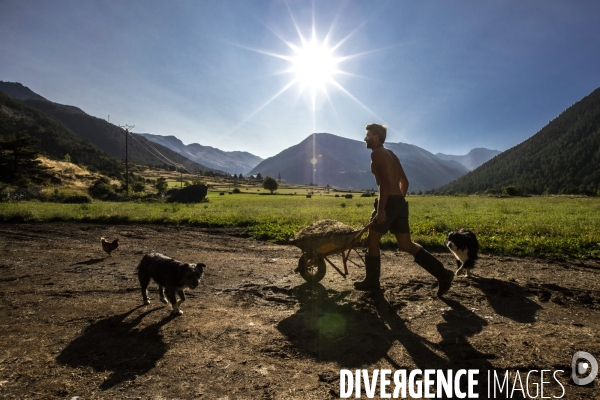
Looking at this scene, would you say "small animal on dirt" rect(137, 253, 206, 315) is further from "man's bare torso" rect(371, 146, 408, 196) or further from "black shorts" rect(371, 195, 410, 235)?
"man's bare torso" rect(371, 146, 408, 196)

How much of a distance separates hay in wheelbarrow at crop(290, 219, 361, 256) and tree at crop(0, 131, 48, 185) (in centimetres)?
6133

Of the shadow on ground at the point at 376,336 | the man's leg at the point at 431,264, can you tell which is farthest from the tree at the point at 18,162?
the man's leg at the point at 431,264

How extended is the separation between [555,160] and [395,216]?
188887 millimetres

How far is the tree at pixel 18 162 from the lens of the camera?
46812 mm

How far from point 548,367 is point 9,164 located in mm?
68270

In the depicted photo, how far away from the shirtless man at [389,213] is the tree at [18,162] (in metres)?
62.6

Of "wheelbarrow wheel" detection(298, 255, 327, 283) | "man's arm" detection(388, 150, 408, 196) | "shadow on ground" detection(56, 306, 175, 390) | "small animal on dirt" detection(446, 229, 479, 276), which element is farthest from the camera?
"small animal on dirt" detection(446, 229, 479, 276)

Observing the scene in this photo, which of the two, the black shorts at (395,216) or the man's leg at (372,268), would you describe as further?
the man's leg at (372,268)

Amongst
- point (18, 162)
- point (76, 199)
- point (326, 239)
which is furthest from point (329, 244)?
point (18, 162)

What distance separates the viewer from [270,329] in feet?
14.6

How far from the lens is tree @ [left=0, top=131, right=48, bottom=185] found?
46.8m

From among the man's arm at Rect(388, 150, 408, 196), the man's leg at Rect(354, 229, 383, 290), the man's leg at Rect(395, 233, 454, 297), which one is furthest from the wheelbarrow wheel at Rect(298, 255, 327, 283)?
the man's arm at Rect(388, 150, 408, 196)

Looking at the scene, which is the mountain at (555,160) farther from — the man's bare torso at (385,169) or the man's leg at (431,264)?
the man's bare torso at (385,169)

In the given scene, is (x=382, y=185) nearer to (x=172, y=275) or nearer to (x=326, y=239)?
(x=326, y=239)
